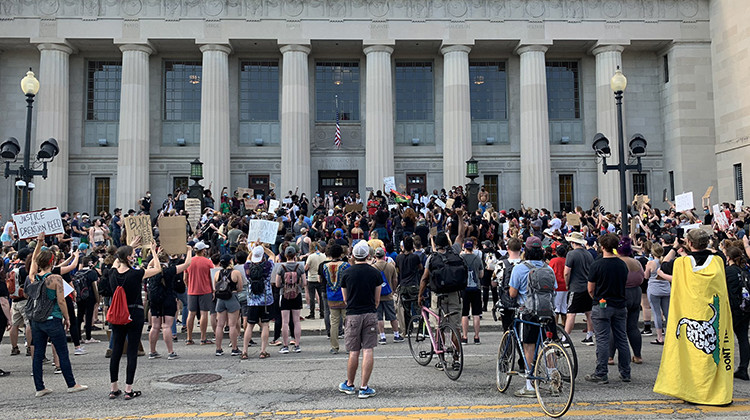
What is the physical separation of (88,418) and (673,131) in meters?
31.8

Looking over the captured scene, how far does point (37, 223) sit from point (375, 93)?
2073 cm

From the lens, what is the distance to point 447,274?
8641mm

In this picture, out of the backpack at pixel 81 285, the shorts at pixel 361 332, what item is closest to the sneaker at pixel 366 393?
the shorts at pixel 361 332

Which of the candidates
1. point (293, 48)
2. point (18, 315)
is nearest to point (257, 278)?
point (18, 315)

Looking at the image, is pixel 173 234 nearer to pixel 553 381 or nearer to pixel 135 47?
pixel 553 381

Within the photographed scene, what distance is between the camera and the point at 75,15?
29000mm

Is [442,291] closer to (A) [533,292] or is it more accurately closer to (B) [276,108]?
(A) [533,292]

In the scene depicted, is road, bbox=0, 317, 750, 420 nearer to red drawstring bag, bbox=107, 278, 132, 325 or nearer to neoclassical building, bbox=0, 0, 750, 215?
red drawstring bag, bbox=107, 278, 132, 325

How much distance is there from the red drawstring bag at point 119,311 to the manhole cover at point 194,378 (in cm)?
147

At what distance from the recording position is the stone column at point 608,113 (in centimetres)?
2989

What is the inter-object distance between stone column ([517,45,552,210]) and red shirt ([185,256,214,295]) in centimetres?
2163

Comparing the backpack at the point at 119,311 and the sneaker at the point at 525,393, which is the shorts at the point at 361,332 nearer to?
the sneaker at the point at 525,393

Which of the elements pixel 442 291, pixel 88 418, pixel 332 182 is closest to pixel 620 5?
pixel 332 182

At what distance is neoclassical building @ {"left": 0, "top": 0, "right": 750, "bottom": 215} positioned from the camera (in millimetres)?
29078
